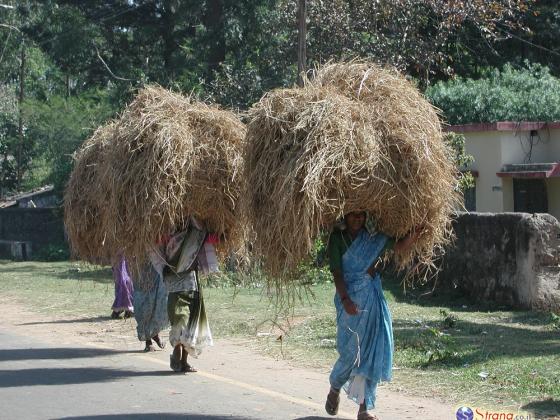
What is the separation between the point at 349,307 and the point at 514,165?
12138 mm

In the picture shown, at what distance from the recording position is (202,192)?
844 centimetres

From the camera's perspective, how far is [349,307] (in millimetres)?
6512

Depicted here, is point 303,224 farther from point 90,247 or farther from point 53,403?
point 90,247

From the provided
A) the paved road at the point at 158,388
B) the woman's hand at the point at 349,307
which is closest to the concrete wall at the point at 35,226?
the paved road at the point at 158,388

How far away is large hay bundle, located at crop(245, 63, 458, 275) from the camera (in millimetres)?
6262

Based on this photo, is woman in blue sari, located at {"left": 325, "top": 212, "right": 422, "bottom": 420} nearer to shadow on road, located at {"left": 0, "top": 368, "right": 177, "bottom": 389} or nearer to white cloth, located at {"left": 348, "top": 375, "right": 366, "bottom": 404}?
white cloth, located at {"left": 348, "top": 375, "right": 366, "bottom": 404}

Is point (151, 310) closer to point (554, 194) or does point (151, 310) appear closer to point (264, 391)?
point (264, 391)

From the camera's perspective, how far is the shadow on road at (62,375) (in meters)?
8.50

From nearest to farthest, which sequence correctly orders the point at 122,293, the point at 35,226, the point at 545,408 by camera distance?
the point at 545,408, the point at 122,293, the point at 35,226

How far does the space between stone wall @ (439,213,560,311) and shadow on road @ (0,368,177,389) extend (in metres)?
5.38

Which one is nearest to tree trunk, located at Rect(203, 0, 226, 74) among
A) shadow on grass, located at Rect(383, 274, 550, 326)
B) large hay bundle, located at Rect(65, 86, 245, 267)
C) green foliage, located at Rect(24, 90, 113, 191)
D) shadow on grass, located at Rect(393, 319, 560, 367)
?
green foliage, located at Rect(24, 90, 113, 191)

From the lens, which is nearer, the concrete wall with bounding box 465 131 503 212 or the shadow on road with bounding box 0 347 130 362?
the shadow on road with bounding box 0 347 130 362

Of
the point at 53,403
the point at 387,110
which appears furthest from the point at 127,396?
the point at 387,110

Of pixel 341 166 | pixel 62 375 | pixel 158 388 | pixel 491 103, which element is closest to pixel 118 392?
pixel 158 388
